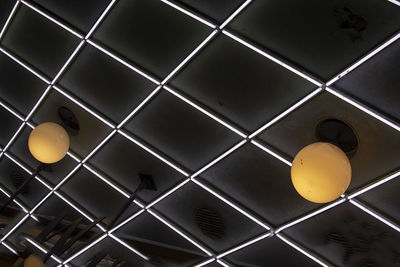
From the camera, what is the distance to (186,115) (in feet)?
35.2

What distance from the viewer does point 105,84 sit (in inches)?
456

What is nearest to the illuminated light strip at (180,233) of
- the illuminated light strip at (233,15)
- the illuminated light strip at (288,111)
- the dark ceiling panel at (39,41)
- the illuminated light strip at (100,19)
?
the illuminated light strip at (288,111)

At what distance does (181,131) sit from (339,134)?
12.6 ft

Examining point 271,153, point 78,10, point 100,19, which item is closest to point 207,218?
point 271,153

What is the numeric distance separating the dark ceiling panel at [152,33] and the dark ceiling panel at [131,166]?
8.47 ft

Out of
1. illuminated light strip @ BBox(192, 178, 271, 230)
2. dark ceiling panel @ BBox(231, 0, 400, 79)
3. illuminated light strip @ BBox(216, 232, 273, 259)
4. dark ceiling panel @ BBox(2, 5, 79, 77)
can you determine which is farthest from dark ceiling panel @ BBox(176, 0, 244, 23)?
illuminated light strip @ BBox(216, 232, 273, 259)

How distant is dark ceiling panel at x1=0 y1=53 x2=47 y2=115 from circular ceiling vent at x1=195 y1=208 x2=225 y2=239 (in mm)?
5767

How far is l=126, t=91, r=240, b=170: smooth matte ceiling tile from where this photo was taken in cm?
1055

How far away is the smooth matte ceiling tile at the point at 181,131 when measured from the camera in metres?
10.5

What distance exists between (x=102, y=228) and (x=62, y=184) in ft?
6.23

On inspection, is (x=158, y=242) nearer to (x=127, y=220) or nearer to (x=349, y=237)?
(x=127, y=220)

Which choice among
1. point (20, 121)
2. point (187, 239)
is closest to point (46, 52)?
point (20, 121)

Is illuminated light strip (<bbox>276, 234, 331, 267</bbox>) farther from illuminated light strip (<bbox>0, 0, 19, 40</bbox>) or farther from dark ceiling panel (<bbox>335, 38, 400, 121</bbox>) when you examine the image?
illuminated light strip (<bbox>0, 0, 19, 40</bbox>)

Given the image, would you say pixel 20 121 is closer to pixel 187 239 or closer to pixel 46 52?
pixel 46 52
